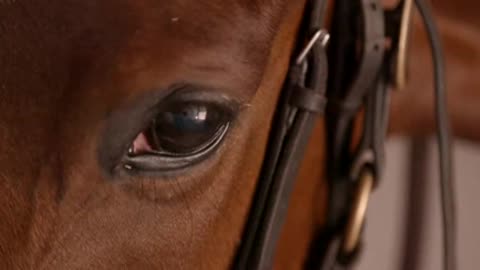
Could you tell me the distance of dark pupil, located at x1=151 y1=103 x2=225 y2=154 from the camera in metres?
0.52

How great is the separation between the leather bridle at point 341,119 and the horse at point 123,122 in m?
0.04

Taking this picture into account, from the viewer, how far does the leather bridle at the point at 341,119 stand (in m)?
0.60

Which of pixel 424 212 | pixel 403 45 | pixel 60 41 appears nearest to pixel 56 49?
pixel 60 41

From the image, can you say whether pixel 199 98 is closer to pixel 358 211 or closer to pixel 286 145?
pixel 286 145

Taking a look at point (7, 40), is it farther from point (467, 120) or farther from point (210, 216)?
point (467, 120)

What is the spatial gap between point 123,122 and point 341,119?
0.24m

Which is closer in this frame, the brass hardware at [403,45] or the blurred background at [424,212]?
the brass hardware at [403,45]

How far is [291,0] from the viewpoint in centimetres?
56

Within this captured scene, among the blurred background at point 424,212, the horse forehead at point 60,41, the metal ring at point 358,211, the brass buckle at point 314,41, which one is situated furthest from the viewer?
the blurred background at point 424,212

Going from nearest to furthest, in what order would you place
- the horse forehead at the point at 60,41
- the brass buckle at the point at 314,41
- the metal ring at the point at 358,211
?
the horse forehead at the point at 60,41 < the brass buckle at the point at 314,41 < the metal ring at the point at 358,211

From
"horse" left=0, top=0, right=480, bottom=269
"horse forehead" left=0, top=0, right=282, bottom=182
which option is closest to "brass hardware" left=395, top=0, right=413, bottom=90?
"horse" left=0, top=0, right=480, bottom=269

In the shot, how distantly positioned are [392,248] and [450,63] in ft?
0.88

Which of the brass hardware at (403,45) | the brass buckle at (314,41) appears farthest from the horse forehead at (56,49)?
the brass hardware at (403,45)

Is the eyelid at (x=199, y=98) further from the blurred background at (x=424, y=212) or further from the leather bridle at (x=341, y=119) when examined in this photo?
the blurred background at (x=424, y=212)
